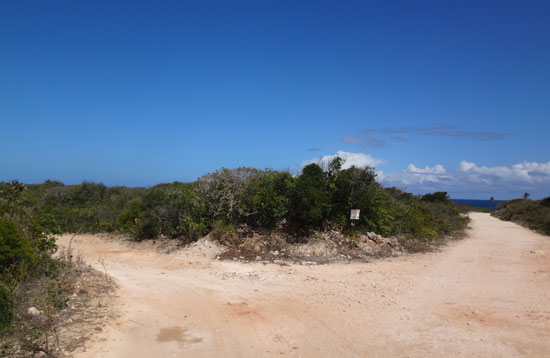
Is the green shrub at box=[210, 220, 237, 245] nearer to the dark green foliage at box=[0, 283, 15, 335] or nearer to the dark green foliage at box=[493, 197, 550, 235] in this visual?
the dark green foliage at box=[0, 283, 15, 335]

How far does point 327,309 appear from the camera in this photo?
680 cm

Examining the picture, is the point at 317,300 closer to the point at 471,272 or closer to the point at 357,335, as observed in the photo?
the point at 357,335

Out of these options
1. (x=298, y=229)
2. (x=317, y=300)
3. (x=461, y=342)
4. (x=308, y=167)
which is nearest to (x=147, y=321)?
(x=317, y=300)

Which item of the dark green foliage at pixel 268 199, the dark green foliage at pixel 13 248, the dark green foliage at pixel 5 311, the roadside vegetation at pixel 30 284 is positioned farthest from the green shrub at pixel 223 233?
the dark green foliage at pixel 5 311

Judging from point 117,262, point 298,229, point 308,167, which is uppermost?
point 308,167

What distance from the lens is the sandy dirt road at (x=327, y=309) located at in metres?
5.20

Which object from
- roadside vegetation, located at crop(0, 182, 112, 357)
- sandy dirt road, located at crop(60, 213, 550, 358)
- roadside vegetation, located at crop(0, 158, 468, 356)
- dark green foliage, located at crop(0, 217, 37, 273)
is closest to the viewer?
roadside vegetation, located at crop(0, 182, 112, 357)

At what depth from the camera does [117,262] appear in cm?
1083

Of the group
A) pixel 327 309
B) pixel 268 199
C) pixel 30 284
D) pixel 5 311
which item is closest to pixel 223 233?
pixel 268 199

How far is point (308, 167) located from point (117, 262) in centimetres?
708

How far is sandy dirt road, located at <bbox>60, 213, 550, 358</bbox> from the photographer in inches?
205

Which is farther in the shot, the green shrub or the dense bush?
the dense bush

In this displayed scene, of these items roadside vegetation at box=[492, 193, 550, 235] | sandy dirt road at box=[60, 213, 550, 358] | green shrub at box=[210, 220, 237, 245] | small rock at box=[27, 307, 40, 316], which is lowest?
sandy dirt road at box=[60, 213, 550, 358]

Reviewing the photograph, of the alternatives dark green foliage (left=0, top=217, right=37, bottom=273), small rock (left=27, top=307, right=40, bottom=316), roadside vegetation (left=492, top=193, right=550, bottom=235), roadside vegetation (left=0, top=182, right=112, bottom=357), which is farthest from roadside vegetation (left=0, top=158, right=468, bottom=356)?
roadside vegetation (left=492, top=193, right=550, bottom=235)
